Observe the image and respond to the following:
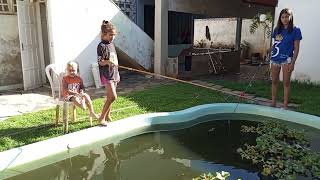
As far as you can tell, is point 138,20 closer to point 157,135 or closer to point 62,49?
point 62,49

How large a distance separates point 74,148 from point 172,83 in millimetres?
5048

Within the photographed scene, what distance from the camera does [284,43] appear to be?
5973mm

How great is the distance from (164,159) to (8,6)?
630cm

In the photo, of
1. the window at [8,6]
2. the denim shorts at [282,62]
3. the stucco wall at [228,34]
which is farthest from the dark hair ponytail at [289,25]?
the stucco wall at [228,34]

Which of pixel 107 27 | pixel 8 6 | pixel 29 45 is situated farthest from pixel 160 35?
pixel 107 27

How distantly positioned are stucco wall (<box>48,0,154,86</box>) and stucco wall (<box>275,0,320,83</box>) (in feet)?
15.4

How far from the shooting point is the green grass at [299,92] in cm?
648

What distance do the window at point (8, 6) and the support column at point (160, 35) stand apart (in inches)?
157

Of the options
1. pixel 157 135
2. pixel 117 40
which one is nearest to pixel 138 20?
pixel 117 40

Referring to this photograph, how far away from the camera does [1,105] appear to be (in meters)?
6.97

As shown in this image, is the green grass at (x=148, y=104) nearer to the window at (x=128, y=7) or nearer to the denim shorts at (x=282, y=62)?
the denim shorts at (x=282, y=62)

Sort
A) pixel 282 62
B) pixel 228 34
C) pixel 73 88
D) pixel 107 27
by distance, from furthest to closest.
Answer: pixel 228 34 → pixel 282 62 → pixel 73 88 → pixel 107 27

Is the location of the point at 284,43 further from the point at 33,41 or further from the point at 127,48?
the point at 33,41

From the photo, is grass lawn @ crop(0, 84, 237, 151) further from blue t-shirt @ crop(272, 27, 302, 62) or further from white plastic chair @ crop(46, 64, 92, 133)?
blue t-shirt @ crop(272, 27, 302, 62)
